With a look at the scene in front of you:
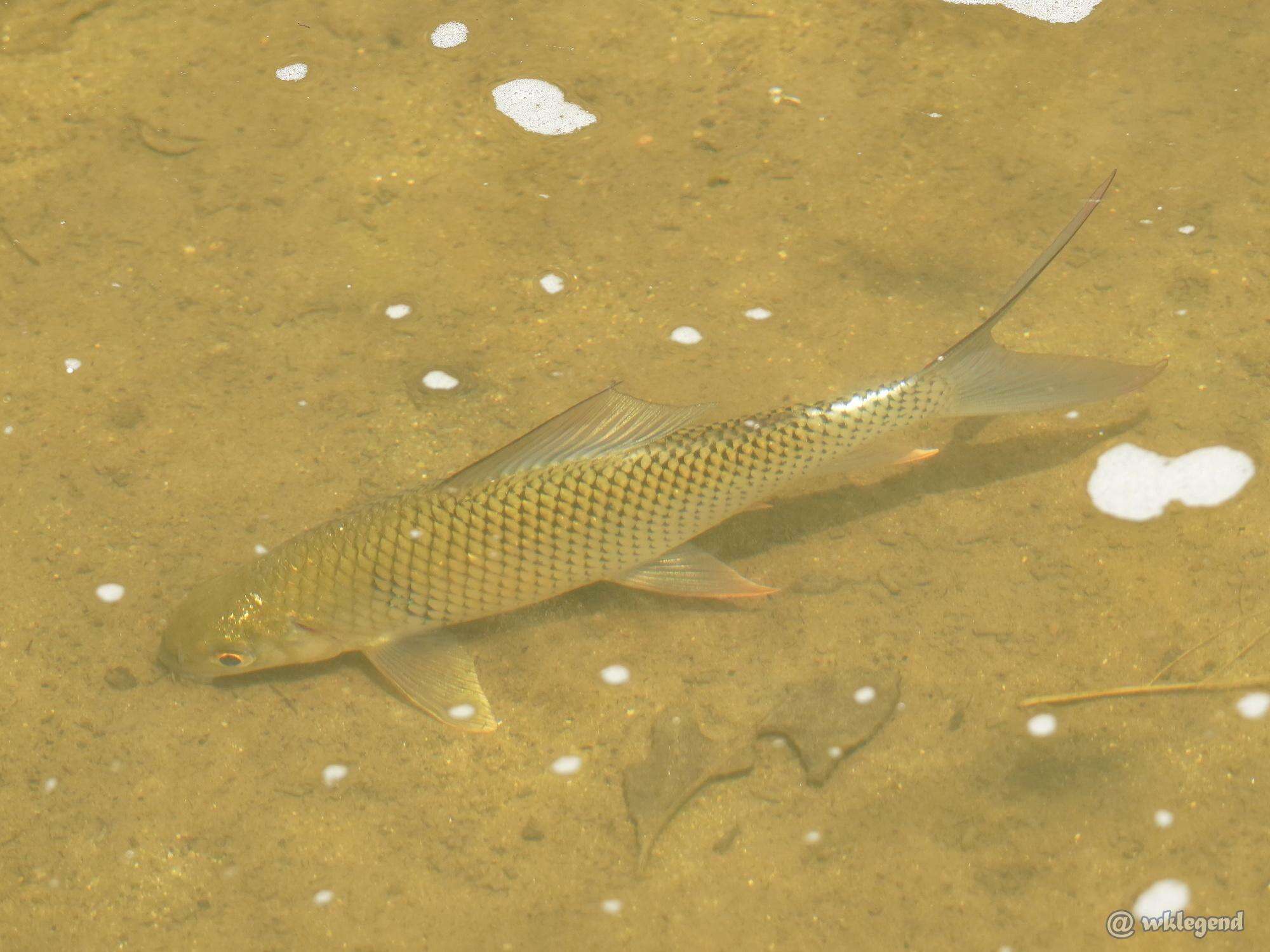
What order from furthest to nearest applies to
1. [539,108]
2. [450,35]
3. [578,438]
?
[450,35] < [539,108] < [578,438]

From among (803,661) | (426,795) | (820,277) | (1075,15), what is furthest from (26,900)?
(1075,15)

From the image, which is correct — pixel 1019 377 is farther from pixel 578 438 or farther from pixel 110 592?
pixel 110 592

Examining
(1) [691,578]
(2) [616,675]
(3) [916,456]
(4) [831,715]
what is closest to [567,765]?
(2) [616,675]

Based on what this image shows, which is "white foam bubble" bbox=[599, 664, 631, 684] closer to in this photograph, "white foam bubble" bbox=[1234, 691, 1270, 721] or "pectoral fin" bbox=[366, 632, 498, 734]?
"pectoral fin" bbox=[366, 632, 498, 734]

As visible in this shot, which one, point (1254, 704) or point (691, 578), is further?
point (691, 578)

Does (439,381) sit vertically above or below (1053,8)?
below

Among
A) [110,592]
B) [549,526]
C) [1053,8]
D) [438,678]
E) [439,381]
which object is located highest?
[1053,8]

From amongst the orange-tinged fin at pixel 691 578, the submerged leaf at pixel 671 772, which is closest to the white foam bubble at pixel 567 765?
the submerged leaf at pixel 671 772

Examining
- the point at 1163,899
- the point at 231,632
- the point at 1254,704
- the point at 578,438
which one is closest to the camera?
the point at 1163,899

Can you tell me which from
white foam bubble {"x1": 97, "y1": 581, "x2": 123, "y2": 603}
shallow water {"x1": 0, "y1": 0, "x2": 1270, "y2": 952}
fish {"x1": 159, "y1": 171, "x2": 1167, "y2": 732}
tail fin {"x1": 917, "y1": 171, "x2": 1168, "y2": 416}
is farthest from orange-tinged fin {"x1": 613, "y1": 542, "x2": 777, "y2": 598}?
white foam bubble {"x1": 97, "y1": 581, "x2": 123, "y2": 603}
